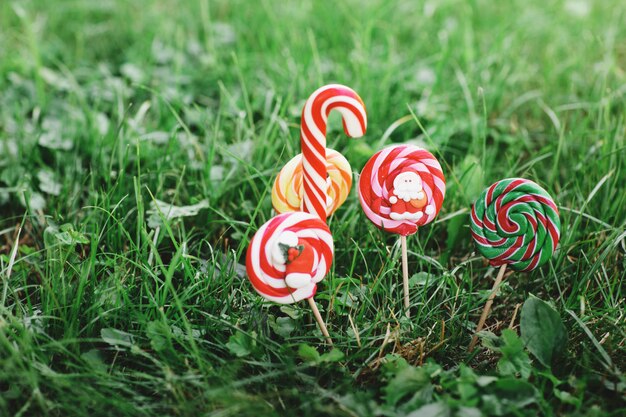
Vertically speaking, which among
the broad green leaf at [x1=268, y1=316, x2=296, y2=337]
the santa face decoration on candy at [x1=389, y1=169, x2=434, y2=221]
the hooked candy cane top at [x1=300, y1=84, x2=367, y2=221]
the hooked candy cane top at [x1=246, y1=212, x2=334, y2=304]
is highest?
the hooked candy cane top at [x1=300, y1=84, x2=367, y2=221]

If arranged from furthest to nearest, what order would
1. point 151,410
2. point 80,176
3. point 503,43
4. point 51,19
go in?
point 51,19 < point 503,43 < point 80,176 < point 151,410

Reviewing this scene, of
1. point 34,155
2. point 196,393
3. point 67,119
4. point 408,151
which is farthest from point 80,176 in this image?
point 408,151

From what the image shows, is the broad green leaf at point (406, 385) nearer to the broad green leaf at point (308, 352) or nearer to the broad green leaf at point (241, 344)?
the broad green leaf at point (308, 352)

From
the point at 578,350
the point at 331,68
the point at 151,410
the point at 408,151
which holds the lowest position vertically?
the point at 151,410

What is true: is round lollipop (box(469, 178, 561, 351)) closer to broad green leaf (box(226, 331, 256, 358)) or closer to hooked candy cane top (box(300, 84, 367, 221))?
hooked candy cane top (box(300, 84, 367, 221))

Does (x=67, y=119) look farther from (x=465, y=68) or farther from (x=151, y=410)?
(x=465, y=68)

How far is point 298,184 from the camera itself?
1646mm

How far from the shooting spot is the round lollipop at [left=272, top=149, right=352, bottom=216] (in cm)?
163

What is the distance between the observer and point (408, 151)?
62.9 inches

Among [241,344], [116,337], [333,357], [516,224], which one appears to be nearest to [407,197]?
[516,224]

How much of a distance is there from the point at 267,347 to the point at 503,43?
2.21 meters

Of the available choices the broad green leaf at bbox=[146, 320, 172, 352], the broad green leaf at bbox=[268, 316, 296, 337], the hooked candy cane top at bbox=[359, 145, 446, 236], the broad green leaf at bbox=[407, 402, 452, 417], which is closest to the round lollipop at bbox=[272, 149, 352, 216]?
the hooked candy cane top at bbox=[359, 145, 446, 236]

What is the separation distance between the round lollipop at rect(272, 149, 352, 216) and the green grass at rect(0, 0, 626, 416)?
7.2 inches

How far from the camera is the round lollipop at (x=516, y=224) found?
5.07ft
